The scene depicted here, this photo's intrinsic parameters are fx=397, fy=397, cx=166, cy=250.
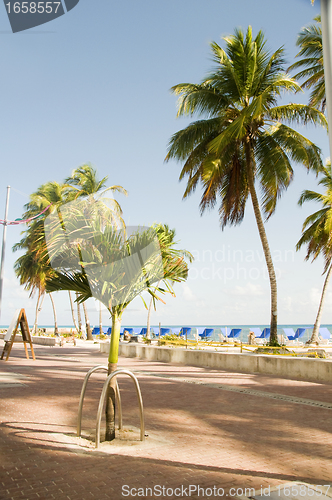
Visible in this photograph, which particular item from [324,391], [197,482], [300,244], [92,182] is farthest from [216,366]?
[92,182]

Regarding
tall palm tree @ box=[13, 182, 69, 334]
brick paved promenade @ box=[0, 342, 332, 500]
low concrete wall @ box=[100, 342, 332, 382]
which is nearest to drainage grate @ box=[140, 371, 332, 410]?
brick paved promenade @ box=[0, 342, 332, 500]

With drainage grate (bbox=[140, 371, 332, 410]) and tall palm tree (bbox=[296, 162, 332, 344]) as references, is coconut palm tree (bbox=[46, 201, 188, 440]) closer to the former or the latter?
drainage grate (bbox=[140, 371, 332, 410])

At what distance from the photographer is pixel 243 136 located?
15.1 metres

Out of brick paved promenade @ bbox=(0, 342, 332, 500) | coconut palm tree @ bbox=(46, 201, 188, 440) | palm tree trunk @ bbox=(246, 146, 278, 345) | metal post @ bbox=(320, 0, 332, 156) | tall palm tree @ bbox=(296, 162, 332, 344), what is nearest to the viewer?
metal post @ bbox=(320, 0, 332, 156)

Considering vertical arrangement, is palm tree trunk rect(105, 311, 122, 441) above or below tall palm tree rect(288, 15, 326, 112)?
below

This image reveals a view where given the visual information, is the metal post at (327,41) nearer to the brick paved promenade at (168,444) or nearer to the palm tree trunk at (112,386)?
the brick paved promenade at (168,444)

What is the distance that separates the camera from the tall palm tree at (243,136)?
15.1m

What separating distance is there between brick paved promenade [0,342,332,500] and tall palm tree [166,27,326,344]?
24.1 ft

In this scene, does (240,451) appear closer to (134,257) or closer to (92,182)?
(134,257)

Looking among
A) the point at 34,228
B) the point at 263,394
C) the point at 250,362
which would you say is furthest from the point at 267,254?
the point at 34,228

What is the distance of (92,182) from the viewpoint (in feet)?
106

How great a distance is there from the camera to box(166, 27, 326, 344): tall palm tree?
49.7ft

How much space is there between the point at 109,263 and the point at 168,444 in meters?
2.48

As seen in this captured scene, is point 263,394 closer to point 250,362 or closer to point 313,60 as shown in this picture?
point 250,362
